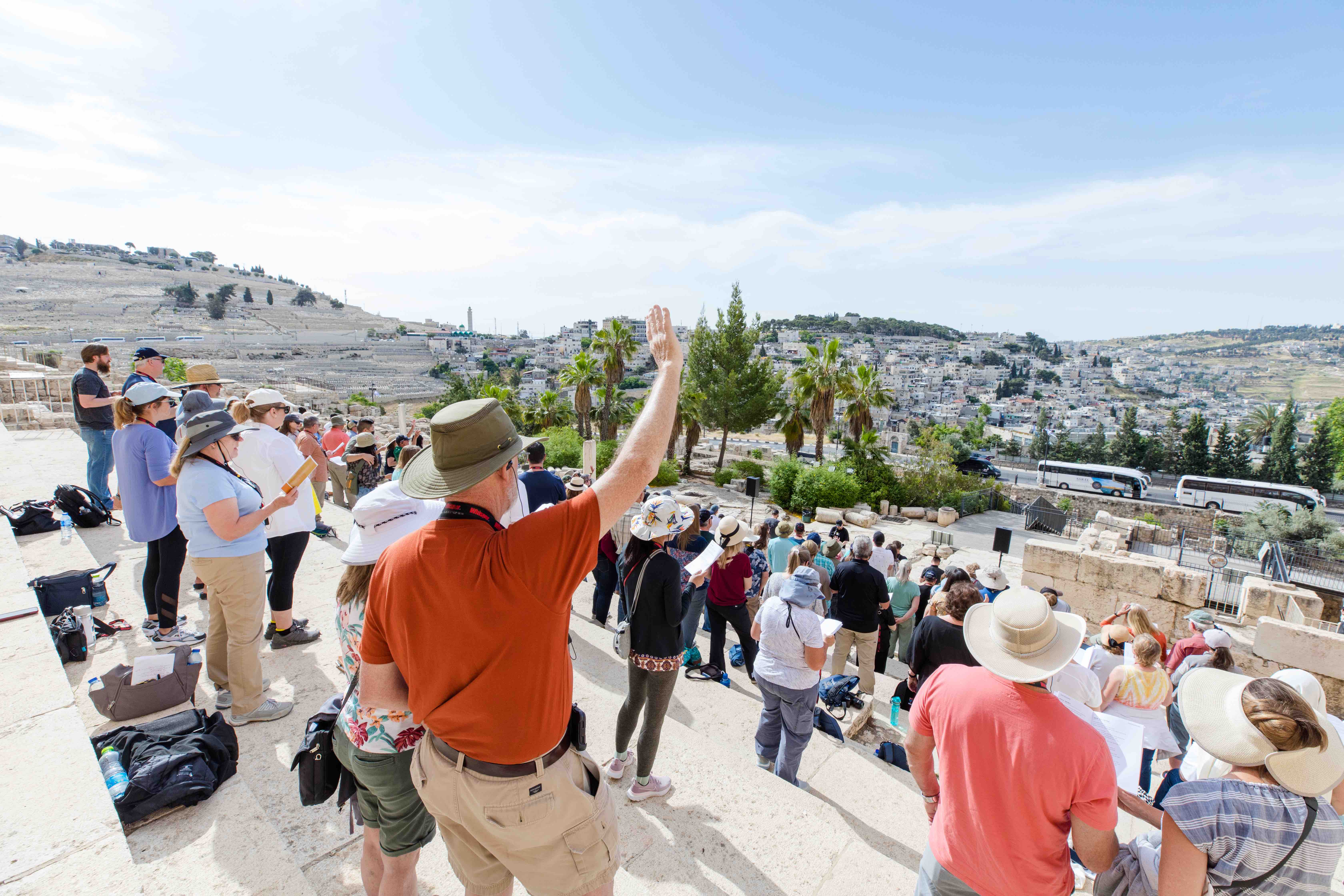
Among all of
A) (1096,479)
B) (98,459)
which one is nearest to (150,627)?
(98,459)

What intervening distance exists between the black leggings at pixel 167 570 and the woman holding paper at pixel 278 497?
589 millimetres

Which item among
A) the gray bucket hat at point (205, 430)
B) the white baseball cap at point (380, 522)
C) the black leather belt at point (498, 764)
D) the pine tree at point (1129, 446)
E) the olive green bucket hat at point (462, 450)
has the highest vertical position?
the olive green bucket hat at point (462, 450)

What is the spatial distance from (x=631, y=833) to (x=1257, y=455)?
299 feet

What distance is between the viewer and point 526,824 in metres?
1.53

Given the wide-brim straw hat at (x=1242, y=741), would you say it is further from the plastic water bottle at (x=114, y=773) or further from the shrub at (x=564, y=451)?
the shrub at (x=564, y=451)

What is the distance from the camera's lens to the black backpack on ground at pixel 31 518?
5.38 metres

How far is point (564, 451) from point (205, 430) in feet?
63.8

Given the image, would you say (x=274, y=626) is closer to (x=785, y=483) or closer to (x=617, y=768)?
(x=617, y=768)

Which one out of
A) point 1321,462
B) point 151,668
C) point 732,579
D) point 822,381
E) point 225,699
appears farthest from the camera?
point 1321,462

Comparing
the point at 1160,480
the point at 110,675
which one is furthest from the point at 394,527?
the point at 1160,480

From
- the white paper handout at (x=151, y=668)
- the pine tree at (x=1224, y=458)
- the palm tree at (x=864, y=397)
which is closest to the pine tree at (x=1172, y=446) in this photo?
the pine tree at (x=1224, y=458)

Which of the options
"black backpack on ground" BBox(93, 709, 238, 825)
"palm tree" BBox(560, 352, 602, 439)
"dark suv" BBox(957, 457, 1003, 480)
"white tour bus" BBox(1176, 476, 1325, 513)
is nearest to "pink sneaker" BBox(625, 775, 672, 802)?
"black backpack on ground" BBox(93, 709, 238, 825)

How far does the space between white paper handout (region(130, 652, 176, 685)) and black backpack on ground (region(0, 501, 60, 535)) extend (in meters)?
3.64

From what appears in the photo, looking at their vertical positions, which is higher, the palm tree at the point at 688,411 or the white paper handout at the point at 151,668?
the white paper handout at the point at 151,668
